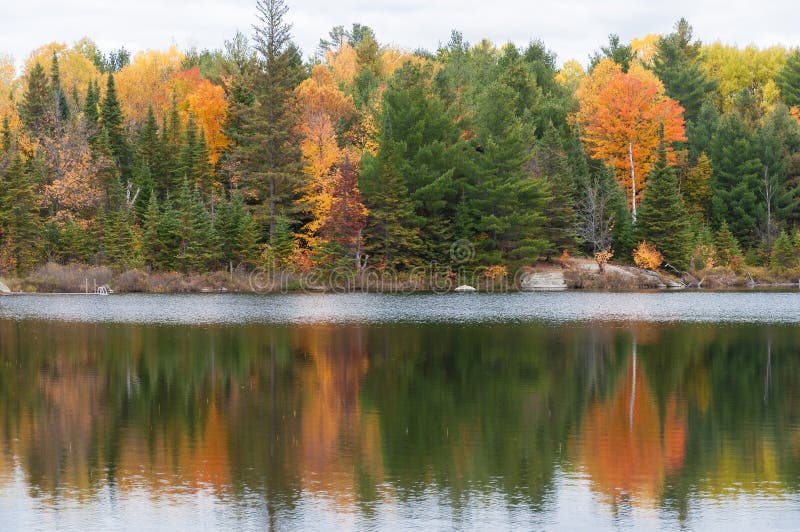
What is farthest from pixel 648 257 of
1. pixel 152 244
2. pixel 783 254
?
pixel 152 244

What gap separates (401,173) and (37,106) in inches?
1677

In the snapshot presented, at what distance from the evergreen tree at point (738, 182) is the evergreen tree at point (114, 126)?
2365 inches

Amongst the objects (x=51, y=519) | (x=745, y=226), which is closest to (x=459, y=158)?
(x=745, y=226)

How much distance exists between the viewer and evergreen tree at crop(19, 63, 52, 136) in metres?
91.1

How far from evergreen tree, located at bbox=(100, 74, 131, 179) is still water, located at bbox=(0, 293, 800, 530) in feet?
195

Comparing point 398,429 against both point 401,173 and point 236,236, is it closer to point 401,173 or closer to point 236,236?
point 401,173

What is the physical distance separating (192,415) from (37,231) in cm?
Answer: 6015

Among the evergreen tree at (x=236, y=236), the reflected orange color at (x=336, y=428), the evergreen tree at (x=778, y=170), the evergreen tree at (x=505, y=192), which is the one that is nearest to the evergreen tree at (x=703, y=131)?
the evergreen tree at (x=778, y=170)

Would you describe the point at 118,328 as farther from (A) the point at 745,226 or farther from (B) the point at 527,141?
(A) the point at 745,226

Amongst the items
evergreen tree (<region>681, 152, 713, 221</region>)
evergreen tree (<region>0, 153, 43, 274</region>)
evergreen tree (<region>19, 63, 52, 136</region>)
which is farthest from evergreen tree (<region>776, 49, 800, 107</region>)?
evergreen tree (<region>0, 153, 43, 274</region>)

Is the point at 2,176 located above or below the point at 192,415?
above

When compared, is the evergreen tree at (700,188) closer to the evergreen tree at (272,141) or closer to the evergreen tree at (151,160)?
the evergreen tree at (272,141)

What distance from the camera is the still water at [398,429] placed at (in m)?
14.1

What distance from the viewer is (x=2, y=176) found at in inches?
2987
